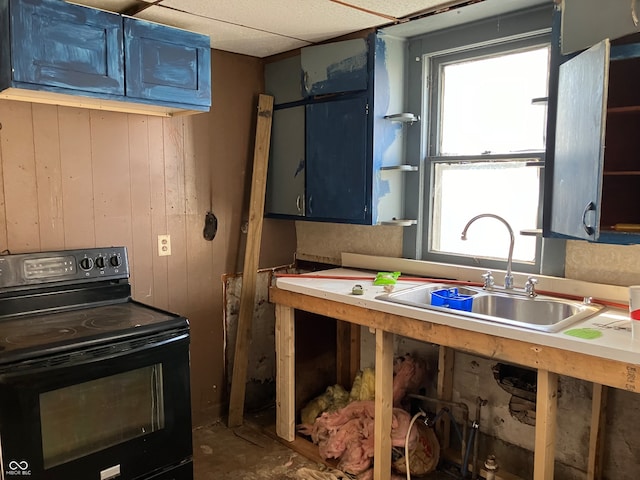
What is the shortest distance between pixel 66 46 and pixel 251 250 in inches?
57.3

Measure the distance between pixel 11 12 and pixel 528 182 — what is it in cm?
226

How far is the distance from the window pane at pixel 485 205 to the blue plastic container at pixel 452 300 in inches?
16.3

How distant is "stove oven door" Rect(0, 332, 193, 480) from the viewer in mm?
1688

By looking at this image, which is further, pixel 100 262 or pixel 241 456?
pixel 241 456

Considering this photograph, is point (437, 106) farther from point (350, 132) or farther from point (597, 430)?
point (597, 430)

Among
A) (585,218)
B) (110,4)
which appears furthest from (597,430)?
(110,4)

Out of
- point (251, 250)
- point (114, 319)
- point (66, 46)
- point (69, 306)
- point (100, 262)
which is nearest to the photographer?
point (66, 46)

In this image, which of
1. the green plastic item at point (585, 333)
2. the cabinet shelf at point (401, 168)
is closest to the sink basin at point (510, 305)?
the green plastic item at point (585, 333)

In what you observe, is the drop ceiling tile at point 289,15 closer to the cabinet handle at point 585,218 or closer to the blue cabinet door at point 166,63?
the blue cabinet door at point 166,63

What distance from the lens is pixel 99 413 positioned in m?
1.88

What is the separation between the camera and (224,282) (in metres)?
3.04

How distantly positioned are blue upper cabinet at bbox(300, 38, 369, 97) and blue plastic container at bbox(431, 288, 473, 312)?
110 centimetres

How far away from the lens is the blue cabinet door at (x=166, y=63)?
2211mm

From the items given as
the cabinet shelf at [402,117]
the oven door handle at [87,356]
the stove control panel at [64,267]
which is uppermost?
the cabinet shelf at [402,117]
